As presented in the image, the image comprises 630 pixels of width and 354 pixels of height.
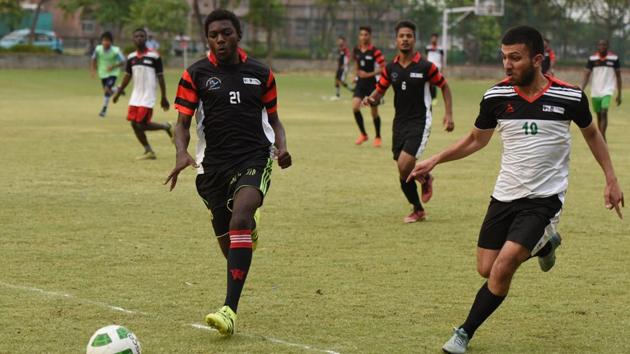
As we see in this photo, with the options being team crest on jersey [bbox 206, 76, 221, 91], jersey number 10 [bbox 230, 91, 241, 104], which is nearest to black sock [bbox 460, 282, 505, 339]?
jersey number 10 [bbox 230, 91, 241, 104]

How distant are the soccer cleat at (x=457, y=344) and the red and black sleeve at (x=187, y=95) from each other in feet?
7.45

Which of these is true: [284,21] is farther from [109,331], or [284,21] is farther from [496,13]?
[109,331]

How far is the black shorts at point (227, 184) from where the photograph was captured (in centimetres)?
746

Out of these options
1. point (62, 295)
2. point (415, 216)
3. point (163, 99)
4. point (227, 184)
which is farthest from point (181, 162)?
point (163, 99)

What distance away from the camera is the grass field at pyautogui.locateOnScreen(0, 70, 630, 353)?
7.14 metres

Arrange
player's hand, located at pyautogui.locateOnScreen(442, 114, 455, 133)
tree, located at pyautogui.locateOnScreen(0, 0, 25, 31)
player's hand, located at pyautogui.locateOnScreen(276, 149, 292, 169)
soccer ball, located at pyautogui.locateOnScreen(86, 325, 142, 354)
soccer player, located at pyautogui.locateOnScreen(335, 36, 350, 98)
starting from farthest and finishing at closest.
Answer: tree, located at pyautogui.locateOnScreen(0, 0, 25, 31) < soccer player, located at pyautogui.locateOnScreen(335, 36, 350, 98) < player's hand, located at pyautogui.locateOnScreen(442, 114, 455, 133) < player's hand, located at pyautogui.locateOnScreen(276, 149, 292, 169) < soccer ball, located at pyautogui.locateOnScreen(86, 325, 142, 354)

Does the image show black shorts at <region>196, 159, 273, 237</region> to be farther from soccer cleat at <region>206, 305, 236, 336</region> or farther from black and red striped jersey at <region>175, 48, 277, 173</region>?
soccer cleat at <region>206, 305, 236, 336</region>

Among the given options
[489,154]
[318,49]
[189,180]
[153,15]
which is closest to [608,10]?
[318,49]

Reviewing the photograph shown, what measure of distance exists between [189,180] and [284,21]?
5409 cm

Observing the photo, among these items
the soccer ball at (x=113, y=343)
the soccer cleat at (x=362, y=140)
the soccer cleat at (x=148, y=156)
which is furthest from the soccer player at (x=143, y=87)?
the soccer ball at (x=113, y=343)

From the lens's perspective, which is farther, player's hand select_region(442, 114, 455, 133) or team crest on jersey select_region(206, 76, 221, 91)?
player's hand select_region(442, 114, 455, 133)

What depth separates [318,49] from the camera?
6719cm

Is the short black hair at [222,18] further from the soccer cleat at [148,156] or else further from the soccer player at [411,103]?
the soccer cleat at [148,156]

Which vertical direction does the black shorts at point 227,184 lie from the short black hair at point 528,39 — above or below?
below
